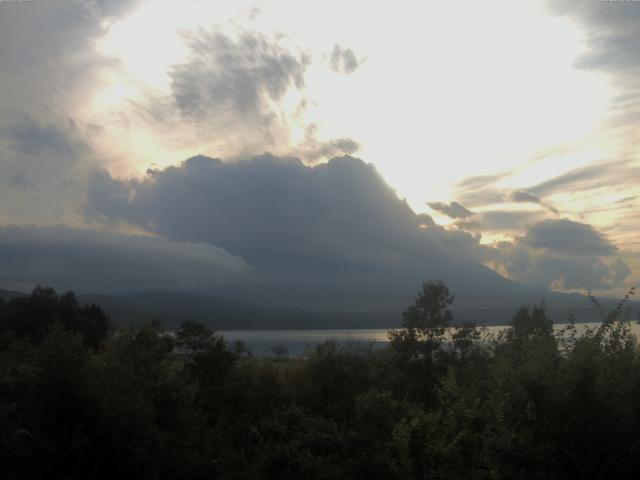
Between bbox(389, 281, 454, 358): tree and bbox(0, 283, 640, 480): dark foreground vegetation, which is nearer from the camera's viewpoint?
bbox(0, 283, 640, 480): dark foreground vegetation

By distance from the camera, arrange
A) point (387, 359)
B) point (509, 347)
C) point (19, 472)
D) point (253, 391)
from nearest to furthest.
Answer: point (19, 472) → point (509, 347) → point (253, 391) → point (387, 359)

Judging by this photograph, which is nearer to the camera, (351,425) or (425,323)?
(351,425)

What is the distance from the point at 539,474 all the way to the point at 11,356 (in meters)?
22.8

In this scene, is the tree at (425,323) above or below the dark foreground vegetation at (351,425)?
above

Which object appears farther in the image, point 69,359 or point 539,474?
point 69,359

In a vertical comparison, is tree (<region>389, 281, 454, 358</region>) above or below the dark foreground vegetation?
above

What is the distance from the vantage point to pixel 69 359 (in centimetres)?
1462

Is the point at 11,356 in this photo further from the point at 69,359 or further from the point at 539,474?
the point at 539,474

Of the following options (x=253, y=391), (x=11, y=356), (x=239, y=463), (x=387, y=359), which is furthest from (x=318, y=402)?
(x=11, y=356)

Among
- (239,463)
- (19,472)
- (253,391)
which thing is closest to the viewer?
(19,472)

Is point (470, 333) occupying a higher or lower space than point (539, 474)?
higher

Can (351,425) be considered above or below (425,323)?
below

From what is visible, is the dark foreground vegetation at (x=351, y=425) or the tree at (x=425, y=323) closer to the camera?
the dark foreground vegetation at (x=351, y=425)

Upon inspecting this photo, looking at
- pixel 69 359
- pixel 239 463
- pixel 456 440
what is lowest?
pixel 239 463
